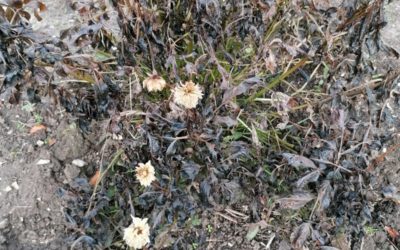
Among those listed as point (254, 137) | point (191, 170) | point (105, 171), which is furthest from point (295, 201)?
point (105, 171)

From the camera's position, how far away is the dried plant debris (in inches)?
81.6

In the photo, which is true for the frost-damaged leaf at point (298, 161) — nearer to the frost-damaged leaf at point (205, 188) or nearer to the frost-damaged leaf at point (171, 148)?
the frost-damaged leaf at point (205, 188)

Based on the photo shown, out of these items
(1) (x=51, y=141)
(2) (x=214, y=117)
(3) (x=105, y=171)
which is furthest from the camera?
(1) (x=51, y=141)

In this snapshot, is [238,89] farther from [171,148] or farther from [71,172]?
[71,172]

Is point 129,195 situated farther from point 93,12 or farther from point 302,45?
point 302,45

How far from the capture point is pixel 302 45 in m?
2.32

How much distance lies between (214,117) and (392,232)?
3.33 ft

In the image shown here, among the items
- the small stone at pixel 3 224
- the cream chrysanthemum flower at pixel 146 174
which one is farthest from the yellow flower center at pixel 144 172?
the small stone at pixel 3 224

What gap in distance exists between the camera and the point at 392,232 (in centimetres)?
247

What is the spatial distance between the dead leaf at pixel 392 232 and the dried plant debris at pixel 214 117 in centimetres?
1

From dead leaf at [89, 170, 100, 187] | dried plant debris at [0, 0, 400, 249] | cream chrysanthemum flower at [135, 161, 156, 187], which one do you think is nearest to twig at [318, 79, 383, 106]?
dried plant debris at [0, 0, 400, 249]

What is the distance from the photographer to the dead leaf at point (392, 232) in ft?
8.09

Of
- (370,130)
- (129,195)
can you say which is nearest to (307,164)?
(370,130)

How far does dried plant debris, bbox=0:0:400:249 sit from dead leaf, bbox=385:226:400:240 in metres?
0.01
